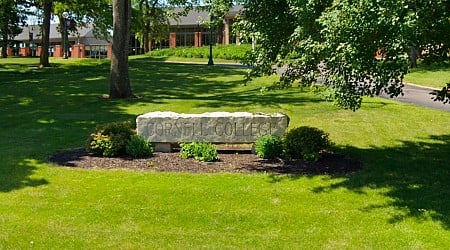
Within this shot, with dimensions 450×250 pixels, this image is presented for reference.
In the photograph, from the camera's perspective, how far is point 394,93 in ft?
24.3

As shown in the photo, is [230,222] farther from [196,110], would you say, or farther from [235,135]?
[196,110]

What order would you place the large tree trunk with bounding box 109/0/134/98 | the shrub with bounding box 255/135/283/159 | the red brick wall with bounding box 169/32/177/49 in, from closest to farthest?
the shrub with bounding box 255/135/283/159
the large tree trunk with bounding box 109/0/134/98
the red brick wall with bounding box 169/32/177/49

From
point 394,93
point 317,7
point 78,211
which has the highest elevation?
point 317,7

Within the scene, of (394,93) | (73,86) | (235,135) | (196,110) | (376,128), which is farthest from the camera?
(73,86)

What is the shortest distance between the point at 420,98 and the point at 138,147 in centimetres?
1451

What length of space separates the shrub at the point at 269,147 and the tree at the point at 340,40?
5.02ft

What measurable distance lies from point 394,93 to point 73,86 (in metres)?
20.0

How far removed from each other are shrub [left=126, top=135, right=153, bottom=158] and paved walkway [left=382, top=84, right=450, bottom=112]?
10714 mm

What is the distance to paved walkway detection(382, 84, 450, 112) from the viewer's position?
18.6 metres

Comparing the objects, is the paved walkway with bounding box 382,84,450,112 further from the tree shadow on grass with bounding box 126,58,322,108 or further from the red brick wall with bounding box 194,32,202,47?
the red brick wall with bounding box 194,32,202,47

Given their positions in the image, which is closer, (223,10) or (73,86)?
(223,10)

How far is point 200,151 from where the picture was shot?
974 cm

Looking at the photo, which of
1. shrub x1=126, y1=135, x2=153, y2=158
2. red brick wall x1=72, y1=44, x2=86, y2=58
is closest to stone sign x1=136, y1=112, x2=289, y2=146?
shrub x1=126, y1=135, x2=153, y2=158

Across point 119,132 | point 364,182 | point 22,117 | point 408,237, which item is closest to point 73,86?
point 22,117
